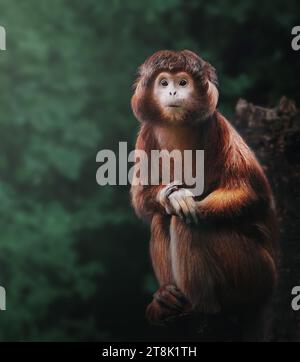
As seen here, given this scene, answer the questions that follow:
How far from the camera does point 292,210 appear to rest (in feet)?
11.1

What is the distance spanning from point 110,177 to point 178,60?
100cm

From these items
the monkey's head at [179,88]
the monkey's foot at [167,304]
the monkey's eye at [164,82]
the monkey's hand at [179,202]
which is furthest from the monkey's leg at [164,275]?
the monkey's eye at [164,82]

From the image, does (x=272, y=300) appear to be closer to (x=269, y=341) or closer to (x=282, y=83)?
(x=269, y=341)

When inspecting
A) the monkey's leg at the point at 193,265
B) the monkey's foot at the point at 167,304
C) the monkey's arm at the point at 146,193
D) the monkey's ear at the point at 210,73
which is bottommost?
the monkey's foot at the point at 167,304

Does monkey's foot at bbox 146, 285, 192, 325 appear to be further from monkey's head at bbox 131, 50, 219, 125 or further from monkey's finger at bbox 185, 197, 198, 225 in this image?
monkey's head at bbox 131, 50, 219, 125

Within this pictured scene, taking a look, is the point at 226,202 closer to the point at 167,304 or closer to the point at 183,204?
the point at 183,204

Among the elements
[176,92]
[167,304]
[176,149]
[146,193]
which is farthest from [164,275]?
[176,92]

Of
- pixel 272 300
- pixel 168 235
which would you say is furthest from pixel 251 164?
pixel 272 300

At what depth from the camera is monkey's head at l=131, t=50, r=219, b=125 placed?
2891 millimetres

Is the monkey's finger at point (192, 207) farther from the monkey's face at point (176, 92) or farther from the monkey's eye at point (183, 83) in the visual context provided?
the monkey's eye at point (183, 83)

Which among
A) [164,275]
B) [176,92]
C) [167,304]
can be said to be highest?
[176,92]

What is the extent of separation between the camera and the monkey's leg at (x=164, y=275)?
293 cm

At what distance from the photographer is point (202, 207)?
2.81m

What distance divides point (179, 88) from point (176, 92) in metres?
0.02
